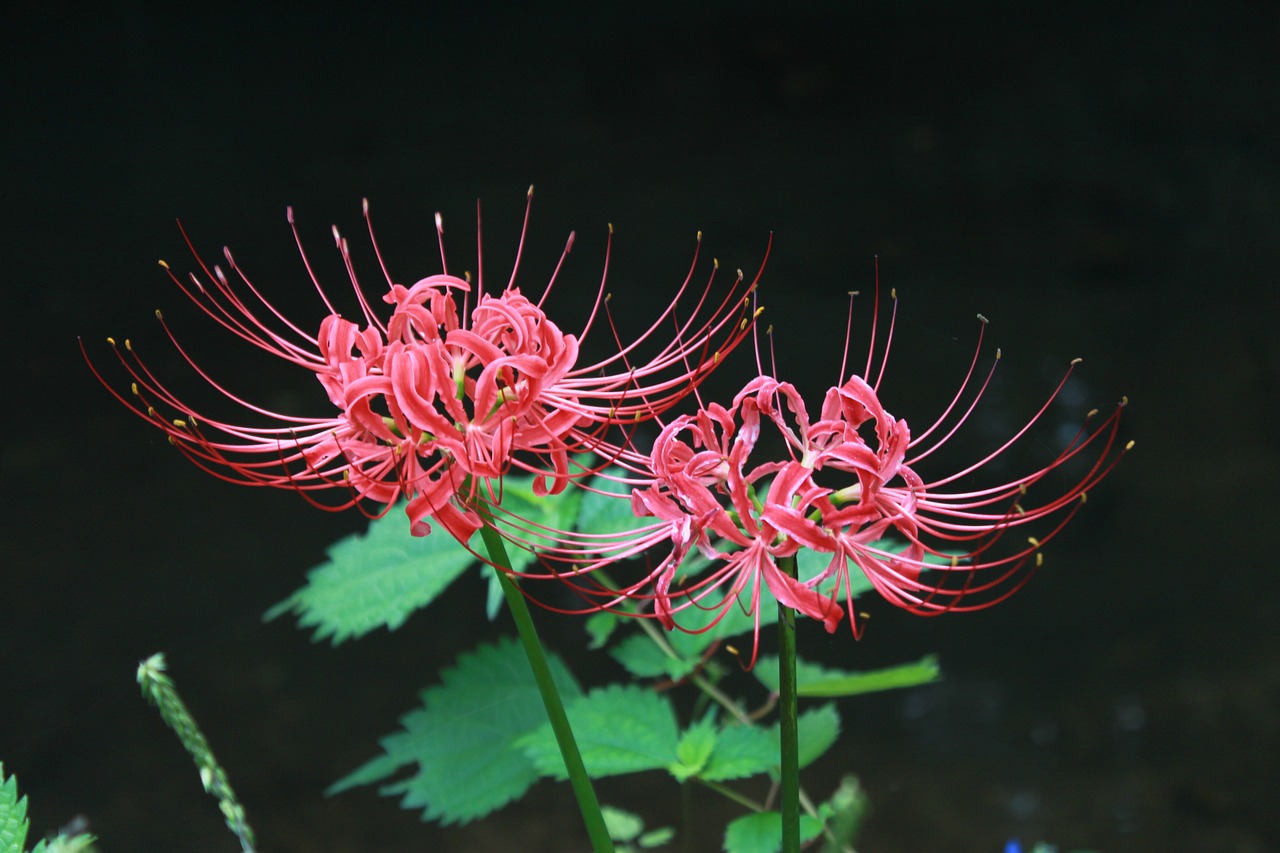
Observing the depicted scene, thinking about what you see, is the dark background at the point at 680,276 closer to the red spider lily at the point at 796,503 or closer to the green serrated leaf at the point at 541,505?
the green serrated leaf at the point at 541,505

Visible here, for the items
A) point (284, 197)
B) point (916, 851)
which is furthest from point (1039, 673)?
point (284, 197)

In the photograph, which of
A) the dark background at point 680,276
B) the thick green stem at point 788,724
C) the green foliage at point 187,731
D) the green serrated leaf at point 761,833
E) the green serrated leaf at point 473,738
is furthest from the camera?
the dark background at point 680,276

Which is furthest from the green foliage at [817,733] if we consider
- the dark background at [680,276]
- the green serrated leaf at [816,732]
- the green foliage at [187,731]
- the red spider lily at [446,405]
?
the dark background at [680,276]

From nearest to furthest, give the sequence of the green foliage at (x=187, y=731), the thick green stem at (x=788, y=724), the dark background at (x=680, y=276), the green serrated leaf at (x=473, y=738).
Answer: the green foliage at (x=187, y=731), the thick green stem at (x=788, y=724), the green serrated leaf at (x=473, y=738), the dark background at (x=680, y=276)

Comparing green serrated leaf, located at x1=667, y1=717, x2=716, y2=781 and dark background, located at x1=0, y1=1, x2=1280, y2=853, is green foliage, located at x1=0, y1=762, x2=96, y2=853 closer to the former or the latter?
green serrated leaf, located at x1=667, y1=717, x2=716, y2=781

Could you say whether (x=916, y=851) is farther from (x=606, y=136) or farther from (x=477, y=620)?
(x=606, y=136)

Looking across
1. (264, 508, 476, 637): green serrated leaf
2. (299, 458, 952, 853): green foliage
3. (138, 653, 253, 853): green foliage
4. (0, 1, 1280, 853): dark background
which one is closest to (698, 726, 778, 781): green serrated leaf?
(299, 458, 952, 853): green foliage

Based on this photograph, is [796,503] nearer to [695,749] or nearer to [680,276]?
[695,749]
